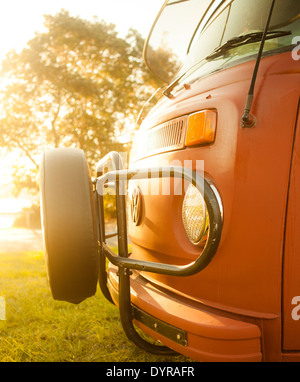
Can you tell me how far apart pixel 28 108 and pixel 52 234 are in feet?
52.3

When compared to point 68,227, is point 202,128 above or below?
above

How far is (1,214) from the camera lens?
27219 millimetres

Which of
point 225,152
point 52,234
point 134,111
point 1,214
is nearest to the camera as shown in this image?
point 225,152

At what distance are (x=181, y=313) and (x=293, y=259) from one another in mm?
509

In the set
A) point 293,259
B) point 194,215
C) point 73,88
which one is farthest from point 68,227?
point 73,88

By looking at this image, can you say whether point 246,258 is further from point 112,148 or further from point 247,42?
point 112,148

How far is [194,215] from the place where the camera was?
5.13 feet

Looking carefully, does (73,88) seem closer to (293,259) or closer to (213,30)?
(213,30)

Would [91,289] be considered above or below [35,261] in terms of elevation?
above

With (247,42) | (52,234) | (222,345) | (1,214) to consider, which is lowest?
(1,214)

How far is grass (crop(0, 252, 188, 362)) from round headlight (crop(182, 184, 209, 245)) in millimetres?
1136

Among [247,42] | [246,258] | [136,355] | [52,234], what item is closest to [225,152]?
[246,258]

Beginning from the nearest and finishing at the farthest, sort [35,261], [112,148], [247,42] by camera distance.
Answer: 1. [247,42]
2. [35,261]
3. [112,148]

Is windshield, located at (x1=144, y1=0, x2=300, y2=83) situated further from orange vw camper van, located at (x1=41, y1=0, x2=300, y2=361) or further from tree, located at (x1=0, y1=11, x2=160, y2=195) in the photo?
tree, located at (x1=0, y1=11, x2=160, y2=195)
